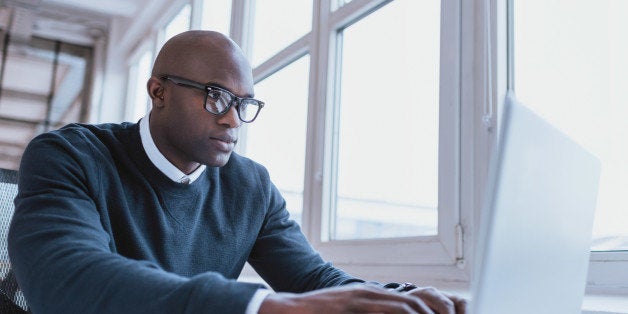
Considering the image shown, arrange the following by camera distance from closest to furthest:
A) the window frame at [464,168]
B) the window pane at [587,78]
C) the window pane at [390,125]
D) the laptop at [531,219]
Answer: the laptop at [531,219] < the window pane at [587,78] < the window frame at [464,168] < the window pane at [390,125]

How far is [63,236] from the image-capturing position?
33.4 inches

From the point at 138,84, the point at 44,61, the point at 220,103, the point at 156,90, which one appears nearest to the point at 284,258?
the point at 220,103

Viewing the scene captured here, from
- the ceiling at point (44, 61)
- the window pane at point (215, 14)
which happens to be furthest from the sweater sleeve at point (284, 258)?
the ceiling at point (44, 61)

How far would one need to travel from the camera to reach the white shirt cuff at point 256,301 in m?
0.67

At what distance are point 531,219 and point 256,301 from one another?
0.30 meters

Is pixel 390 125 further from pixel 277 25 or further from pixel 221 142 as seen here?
pixel 277 25

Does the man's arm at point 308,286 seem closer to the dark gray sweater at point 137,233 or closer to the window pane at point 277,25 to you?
the dark gray sweater at point 137,233

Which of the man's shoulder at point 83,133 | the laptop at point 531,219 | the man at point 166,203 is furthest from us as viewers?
the man's shoulder at point 83,133

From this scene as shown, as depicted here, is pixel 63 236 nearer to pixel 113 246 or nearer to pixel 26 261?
pixel 26 261

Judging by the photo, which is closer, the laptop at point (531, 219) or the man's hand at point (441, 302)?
the laptop at point (531, 219)

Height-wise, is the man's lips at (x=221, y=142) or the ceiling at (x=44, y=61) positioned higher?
the ceiling at (x=44, y=61)

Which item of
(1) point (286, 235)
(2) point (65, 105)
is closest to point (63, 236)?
(1) point (286, 235)

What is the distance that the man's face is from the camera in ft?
4.34

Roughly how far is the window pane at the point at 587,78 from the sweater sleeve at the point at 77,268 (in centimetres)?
93
